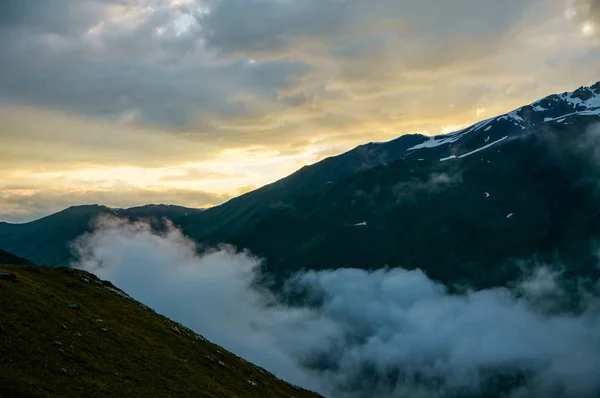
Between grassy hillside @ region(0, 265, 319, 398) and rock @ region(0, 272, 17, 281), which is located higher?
rock @ region(0, 272, 17, 281)

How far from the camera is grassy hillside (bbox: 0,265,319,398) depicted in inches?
1382

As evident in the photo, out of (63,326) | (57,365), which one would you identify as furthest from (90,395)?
(63,326)

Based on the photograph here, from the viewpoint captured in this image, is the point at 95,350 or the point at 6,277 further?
the point at 6,277

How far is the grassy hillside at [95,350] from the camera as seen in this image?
1382 inches

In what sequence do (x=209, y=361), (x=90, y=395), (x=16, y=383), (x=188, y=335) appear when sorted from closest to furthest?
(x=16, y=383), (x=90, y=395), (x=209, y=361), (x=188, y=335)

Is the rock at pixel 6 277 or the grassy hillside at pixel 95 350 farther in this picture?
the rock at pixel 6 277

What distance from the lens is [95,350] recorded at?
43.8m

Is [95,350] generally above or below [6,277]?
below

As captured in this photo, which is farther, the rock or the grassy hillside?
the rock

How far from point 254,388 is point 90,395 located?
30283mm

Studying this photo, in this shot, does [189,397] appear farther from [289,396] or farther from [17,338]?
[289,396]

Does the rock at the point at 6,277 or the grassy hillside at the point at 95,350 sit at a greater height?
the rock at the point at 6,277

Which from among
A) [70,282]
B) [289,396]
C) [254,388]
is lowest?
[289,396]

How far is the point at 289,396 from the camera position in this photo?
67.9 meters
